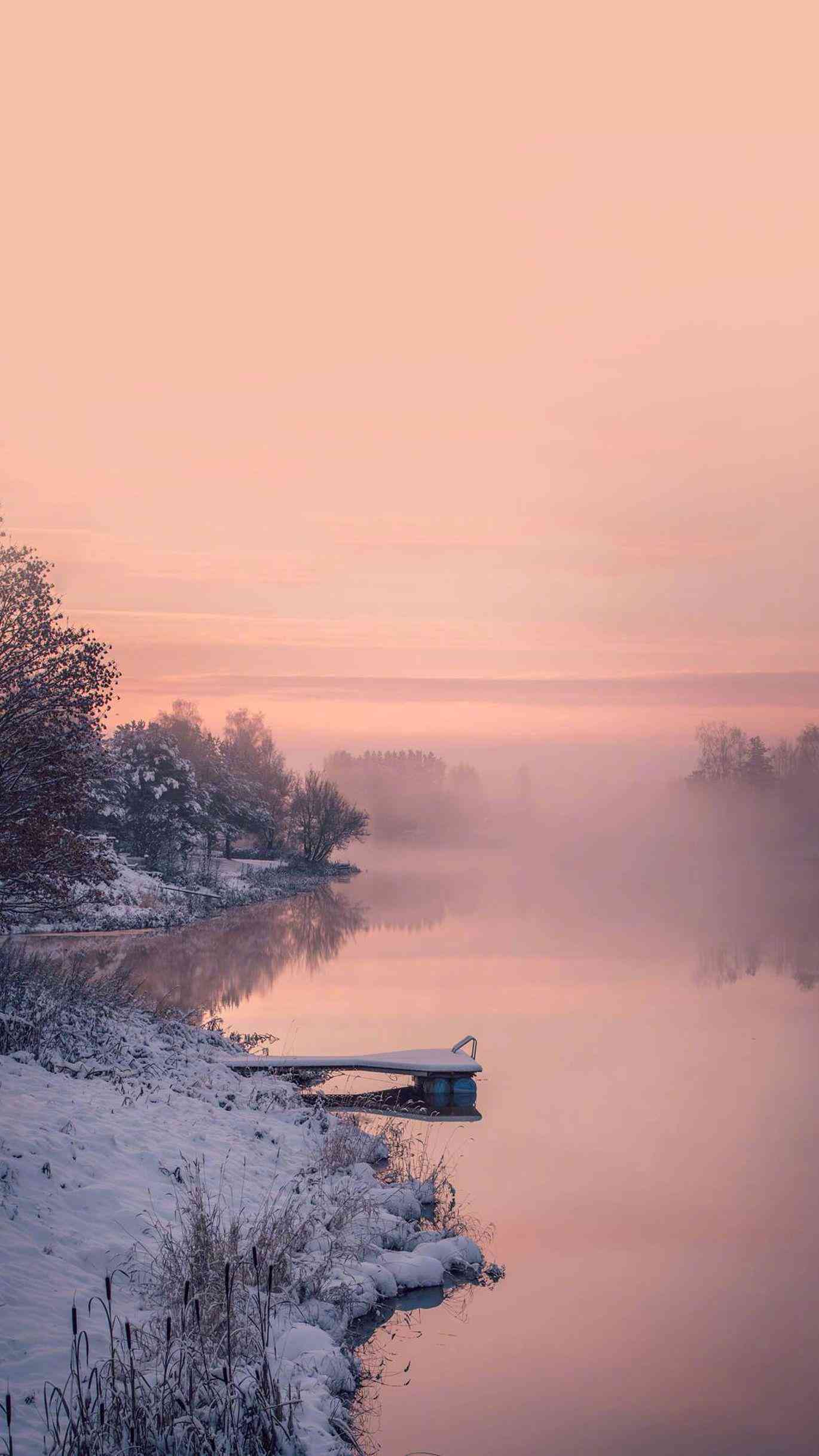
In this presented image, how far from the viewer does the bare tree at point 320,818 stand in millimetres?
65375

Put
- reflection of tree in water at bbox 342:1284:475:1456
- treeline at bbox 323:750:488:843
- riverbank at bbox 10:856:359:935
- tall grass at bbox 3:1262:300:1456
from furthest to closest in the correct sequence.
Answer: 1. treeline at bbox 323:750:488:843
2. riverbank at bbox 10:856:359:935
3. reflection of tree in water at bbox 342:1284:475:1456
4. tall grass at bbox 3:1262:300:1456

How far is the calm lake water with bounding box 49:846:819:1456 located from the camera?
26.2 ft

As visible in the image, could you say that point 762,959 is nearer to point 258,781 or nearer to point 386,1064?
point 386,1064

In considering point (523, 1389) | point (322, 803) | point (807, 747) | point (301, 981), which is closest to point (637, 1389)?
point (523, 1389)

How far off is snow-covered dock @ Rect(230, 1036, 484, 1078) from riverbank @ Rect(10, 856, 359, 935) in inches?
133

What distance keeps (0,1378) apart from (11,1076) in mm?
5038

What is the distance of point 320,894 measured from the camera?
51.5 meters

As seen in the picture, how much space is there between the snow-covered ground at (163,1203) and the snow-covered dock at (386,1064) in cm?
155

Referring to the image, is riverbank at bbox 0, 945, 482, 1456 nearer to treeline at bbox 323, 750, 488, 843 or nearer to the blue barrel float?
the blue barrel float

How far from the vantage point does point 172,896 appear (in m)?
39.8

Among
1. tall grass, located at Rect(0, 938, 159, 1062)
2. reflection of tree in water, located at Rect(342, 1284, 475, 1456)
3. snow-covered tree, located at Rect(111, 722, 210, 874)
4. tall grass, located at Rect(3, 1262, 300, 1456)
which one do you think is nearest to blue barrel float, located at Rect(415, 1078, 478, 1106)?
tall grass, located at Rect(0, 938, 159, 1062)

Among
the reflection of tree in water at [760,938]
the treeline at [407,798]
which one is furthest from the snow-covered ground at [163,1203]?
the treeline at [407,798]

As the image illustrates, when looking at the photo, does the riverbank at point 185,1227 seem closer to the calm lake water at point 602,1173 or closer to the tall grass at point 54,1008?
the tall grass at point 54,1008

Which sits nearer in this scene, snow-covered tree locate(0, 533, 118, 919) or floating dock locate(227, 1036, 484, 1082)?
snow-covered tree locate(0, 533, 118, 919)
